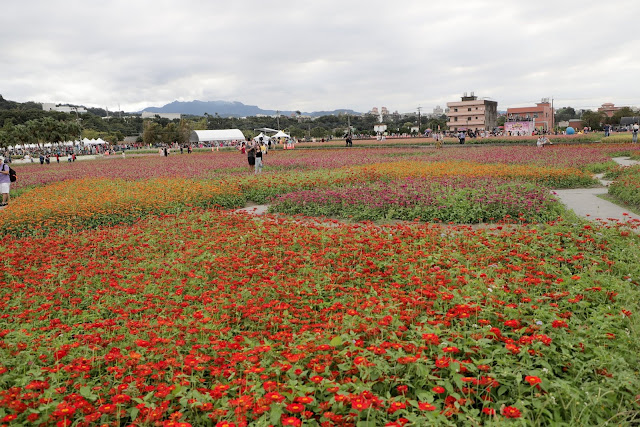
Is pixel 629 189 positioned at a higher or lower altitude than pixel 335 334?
higher

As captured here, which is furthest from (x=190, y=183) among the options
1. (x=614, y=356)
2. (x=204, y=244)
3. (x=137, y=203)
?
(x=614, y=356)

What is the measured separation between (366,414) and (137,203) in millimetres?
9365

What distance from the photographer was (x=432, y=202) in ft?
31.2

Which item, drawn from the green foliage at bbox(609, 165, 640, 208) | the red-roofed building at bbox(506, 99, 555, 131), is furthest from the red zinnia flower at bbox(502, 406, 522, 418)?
the red-roofed building at bbox(506, 99, 555, 131)

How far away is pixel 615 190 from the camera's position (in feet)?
37.4

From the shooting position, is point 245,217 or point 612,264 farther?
point 245,217

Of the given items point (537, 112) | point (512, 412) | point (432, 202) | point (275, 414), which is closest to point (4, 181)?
point (432, 202)

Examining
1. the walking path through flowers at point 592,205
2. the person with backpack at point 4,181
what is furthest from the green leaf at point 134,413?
the person with backpack at point 4,181

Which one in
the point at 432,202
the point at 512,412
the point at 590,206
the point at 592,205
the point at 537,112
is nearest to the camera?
the point at 512,412

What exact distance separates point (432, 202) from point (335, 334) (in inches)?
248

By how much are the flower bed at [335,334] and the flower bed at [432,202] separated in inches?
84.6

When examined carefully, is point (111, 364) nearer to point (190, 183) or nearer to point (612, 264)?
point (612, 264)

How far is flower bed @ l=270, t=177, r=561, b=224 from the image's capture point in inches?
350

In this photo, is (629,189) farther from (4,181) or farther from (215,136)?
(215,136)
